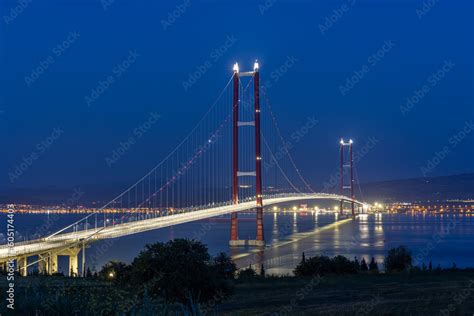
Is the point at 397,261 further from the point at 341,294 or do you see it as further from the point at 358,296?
the point at 358,296

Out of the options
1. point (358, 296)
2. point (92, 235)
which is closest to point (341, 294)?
point (358, 296)

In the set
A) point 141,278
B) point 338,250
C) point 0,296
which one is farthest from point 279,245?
point 0,296

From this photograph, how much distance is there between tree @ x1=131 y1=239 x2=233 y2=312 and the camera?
734 centimetres

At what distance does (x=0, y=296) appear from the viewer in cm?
497

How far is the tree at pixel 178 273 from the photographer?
734cm

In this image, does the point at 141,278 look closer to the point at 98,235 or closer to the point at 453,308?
the point at 453,308

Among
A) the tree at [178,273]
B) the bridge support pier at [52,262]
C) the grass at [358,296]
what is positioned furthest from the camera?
the bridge support pier at [52,262]

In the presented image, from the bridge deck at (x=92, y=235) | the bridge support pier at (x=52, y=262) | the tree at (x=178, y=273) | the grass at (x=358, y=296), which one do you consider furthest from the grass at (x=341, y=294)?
the bridge support pier at (x=52, y=262)

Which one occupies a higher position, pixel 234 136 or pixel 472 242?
pixel 234 136

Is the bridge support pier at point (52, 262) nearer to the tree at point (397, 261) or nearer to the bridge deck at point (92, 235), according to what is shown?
the bridge deck at point (92, 235)

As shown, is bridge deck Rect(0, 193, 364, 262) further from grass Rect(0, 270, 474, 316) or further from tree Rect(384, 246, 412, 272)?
tree Rect(384, 246, 412, 272)

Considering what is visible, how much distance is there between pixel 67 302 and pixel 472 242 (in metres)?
41.2

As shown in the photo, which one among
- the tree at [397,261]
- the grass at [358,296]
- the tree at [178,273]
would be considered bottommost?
the tree at [397,261]

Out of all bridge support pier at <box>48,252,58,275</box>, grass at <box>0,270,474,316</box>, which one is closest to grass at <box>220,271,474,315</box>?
grass at <box>0,270,474,316</box>
